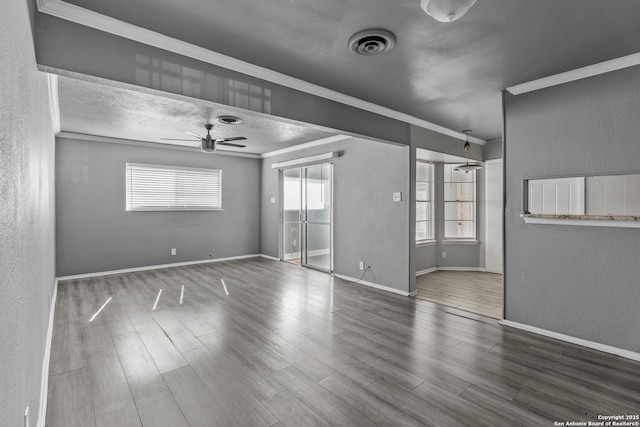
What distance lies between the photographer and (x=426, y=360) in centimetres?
255

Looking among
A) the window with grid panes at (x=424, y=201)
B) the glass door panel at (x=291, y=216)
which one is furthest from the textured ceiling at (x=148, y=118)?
the window with grid panes at (x=424, y=201)

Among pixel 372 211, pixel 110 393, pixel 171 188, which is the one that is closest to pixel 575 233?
pixel 372 211

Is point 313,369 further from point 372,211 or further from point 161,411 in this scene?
point 372,211

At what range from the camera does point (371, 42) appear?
7.35ft

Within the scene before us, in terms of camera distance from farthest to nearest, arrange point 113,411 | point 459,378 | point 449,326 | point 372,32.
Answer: point 449,326, point 459,378, point 372,32, point 113,411

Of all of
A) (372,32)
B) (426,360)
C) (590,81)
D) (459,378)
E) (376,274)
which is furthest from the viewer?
(376,274)

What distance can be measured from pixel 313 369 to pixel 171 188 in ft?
17.0

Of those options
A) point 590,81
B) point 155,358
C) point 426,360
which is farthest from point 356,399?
point 590,81

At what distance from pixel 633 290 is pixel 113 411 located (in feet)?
13.1

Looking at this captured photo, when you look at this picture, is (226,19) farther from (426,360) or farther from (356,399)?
(426,360)

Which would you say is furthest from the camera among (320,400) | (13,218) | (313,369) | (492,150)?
(492,150)

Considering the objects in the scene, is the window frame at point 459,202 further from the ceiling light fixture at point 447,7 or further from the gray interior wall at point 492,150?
the ceiling light fixture at point 447,7

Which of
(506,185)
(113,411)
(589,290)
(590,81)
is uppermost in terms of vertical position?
(590,81)

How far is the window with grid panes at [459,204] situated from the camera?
6.25 m
